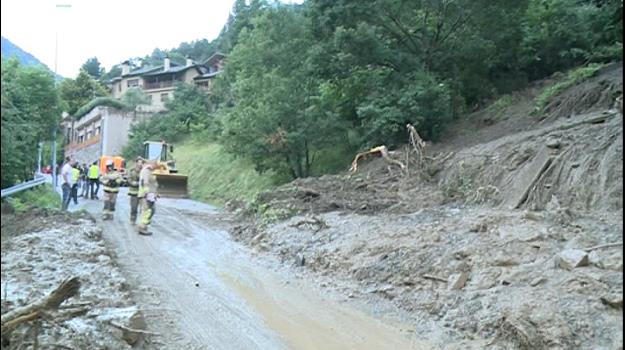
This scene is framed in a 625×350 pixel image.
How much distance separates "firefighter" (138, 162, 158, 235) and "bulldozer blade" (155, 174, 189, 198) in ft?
41.0

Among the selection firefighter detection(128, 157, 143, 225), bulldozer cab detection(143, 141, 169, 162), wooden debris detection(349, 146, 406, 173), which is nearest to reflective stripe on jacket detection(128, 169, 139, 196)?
firefighter detection(128, 157, 143, 225)

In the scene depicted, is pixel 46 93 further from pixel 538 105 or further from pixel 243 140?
pixel 243 140

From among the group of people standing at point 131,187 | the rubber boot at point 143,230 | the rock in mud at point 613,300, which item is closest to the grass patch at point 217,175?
the group of people standing at point 131,187

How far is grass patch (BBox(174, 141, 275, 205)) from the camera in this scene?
90.4 ft

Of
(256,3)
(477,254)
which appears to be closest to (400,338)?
(477,254)

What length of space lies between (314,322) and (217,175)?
80.5 feet

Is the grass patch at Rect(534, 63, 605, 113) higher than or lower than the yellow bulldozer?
higher

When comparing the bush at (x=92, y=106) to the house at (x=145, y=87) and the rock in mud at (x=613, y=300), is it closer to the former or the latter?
the house at (x=145, y=87)

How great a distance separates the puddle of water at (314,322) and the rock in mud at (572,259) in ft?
7.53

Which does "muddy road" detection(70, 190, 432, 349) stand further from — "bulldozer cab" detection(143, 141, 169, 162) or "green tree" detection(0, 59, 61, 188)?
"bulldozer cab" detection(143, 141, 169, 162)

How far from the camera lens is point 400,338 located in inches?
295

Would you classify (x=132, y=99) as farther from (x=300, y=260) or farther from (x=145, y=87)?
(x=300, y=260)

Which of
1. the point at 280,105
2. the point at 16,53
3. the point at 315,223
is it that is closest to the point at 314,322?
the point at 16,53

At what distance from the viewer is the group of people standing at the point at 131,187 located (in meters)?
13.6
